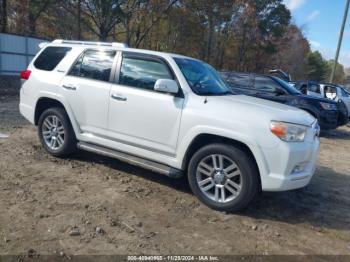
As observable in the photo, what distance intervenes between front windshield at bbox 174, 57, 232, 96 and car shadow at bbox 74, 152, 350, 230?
4.57ft

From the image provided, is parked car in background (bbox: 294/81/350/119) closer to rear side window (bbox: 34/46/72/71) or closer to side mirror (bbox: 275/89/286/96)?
side mirror (bbox: 275/89/286/96)

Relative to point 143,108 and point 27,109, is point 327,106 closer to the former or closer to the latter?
point 143,108

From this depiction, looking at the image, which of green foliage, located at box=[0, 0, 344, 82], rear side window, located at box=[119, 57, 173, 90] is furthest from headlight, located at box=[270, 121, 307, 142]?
green foliage, located at box=[0, 0, 344, 82]

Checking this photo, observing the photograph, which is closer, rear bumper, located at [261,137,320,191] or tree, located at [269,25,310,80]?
rear bumper, located at [261,137,320,191]

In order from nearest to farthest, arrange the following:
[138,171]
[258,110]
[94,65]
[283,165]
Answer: [283,165] < [258,110] < [94,65] < [138,171]

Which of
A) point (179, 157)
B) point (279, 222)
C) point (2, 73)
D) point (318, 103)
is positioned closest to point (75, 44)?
point (179, 157)

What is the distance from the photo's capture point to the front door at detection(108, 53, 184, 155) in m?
4.79

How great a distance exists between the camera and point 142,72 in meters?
5.18

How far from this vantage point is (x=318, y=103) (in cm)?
1138

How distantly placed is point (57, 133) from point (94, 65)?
1311 millimetres

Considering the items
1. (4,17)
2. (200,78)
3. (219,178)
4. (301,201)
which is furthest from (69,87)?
(4,17)

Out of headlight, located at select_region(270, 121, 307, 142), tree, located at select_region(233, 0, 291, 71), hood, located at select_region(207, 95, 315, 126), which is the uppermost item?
tree, located at select_region(233, 0, 291, 71)

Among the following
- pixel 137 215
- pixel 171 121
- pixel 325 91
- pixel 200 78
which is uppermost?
pixel 200 78

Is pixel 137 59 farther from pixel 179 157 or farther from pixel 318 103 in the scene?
pixel 318 103
